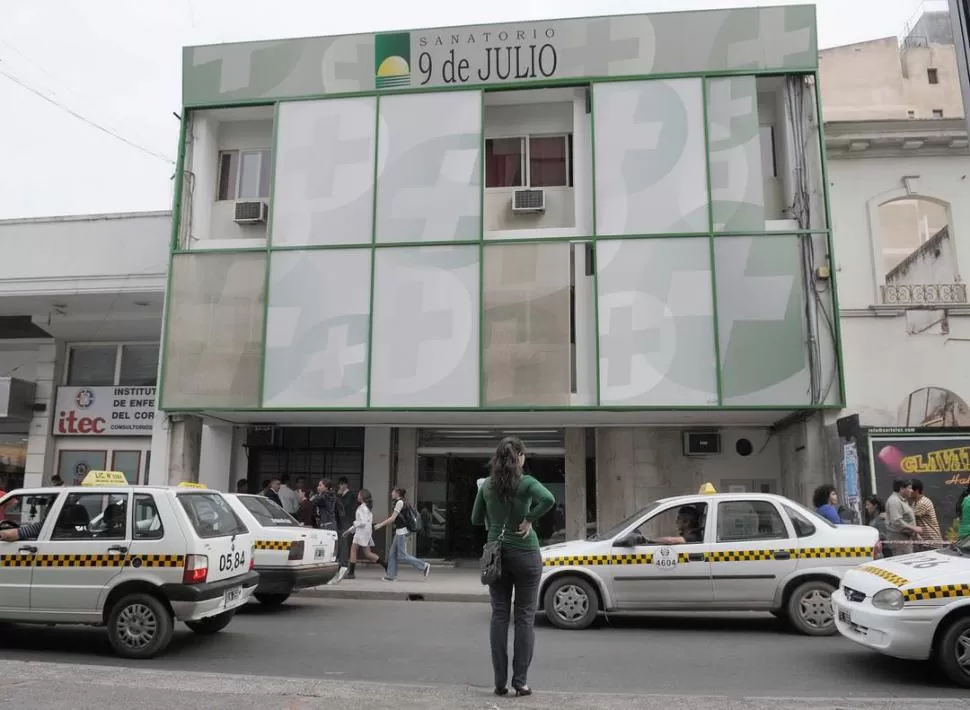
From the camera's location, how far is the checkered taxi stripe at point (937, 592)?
6.29 m

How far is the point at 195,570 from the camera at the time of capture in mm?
7238

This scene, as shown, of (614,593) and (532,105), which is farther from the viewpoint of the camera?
(532,105)

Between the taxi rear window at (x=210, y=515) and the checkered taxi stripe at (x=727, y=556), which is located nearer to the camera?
the taxi rear window at (x=210, y=515)

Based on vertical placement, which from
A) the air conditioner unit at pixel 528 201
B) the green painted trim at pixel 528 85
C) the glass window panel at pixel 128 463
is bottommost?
the glass window panel at pixel 128 463

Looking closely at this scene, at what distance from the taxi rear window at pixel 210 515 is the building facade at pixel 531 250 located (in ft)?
20.6

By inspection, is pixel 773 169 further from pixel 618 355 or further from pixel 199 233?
pixel 199 233

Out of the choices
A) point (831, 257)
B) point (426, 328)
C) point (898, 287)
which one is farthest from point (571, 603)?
point (898, 287)

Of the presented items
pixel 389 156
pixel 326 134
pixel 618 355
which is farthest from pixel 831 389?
pixel 326 134

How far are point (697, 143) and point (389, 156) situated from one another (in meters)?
5.72

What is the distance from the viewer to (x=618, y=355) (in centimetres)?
1421

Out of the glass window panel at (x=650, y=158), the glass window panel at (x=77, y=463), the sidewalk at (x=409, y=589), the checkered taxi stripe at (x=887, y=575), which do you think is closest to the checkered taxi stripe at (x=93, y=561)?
the sidewalk at (x=409, y=589)

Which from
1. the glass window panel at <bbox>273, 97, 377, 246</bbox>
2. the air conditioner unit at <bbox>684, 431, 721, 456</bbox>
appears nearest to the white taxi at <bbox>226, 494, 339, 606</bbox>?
the glass window panel at <bbox>273, 97, 377, 246</bbox>

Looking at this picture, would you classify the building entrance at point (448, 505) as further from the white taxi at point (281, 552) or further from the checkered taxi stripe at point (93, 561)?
the checkered taxi stripe at point (93, 561)

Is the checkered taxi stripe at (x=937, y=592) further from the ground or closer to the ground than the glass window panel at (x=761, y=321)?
closer to the ground
